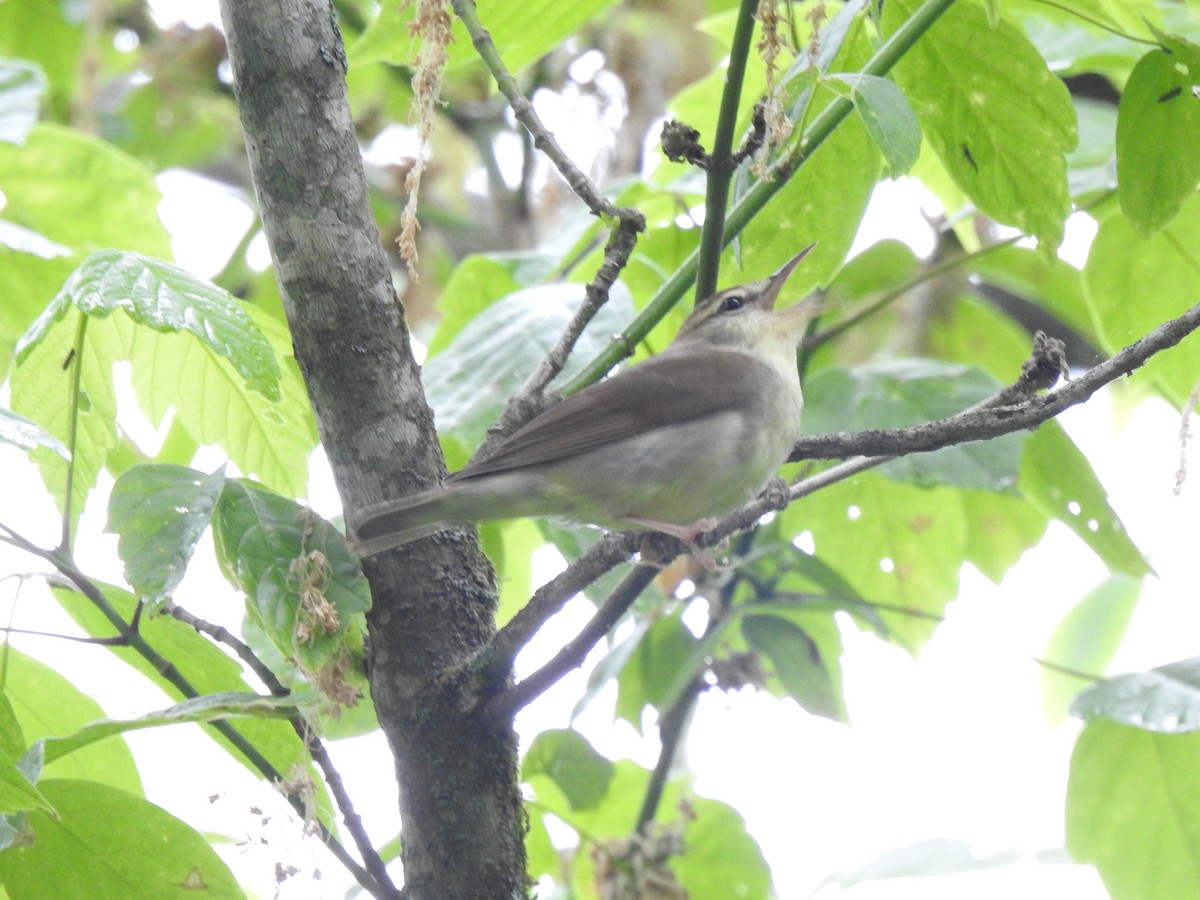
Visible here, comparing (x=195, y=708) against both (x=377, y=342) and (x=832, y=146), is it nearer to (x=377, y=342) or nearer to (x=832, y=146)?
(x=377, y=342)

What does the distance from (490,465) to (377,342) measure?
41 cm

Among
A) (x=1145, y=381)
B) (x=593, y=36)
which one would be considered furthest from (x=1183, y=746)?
(x=593, y=36)

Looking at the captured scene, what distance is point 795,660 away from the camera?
10.4 ft

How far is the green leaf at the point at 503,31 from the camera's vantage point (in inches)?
100.0

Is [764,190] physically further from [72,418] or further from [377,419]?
[72,418]

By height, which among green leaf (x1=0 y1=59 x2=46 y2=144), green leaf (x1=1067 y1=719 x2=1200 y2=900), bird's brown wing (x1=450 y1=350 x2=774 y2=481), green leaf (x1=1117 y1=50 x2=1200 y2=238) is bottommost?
green leaf (x1=1067 y1=719 x2=1200 y2=900)

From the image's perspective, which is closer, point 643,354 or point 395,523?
point 395,523

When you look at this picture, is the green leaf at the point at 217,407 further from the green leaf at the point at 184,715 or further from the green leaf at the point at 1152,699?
the green leaf at the point at 1152,699

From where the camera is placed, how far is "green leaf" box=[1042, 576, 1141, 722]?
14.4ft

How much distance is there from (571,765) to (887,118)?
1.87 meters

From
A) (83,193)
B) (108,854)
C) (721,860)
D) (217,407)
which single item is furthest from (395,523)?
(721,860)

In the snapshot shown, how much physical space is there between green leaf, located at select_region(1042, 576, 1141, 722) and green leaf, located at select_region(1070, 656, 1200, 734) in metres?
1.85

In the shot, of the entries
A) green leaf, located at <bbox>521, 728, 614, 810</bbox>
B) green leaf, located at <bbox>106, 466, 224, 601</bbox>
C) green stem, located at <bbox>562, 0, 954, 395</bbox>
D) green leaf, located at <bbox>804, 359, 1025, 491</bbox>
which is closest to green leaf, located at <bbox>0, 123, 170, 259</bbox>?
green leaf, located at <bbox>106, 466, 224, 601</bbox>

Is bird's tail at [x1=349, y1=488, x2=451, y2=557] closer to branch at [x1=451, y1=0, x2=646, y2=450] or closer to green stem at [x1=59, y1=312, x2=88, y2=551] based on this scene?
branch at [x1=451, y1=0, x2=646, y2=450]
